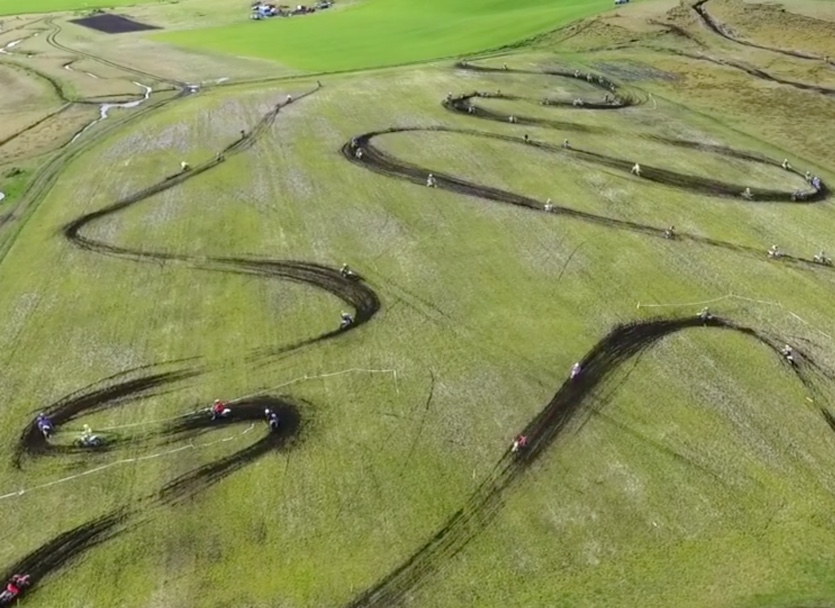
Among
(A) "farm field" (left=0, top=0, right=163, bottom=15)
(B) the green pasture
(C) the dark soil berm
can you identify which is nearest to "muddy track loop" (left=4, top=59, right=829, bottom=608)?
(B) the green pasture

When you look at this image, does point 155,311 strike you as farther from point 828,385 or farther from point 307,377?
point 828,385

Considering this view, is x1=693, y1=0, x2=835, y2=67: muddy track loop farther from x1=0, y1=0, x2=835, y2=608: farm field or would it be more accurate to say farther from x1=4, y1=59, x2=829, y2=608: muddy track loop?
x1=4, y1=59, x2=829, y2=608: muddy track loop

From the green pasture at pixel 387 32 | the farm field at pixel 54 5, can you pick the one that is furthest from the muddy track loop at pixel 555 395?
the farm field at pixel 54 5

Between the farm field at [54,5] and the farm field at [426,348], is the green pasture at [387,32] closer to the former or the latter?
the farm field at [426,348]

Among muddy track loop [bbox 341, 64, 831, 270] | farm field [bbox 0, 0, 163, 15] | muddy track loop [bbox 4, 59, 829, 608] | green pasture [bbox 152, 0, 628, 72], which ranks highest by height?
farm field [bbox 0, 0, 163, 15]

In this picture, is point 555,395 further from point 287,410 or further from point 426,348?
point 287,410

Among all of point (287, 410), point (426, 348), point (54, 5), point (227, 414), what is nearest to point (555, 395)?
point (426, 348)

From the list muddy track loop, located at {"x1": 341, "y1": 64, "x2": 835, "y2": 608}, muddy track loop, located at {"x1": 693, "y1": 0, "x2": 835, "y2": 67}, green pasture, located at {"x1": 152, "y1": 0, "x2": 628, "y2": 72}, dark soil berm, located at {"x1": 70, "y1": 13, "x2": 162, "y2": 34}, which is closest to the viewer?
muddy track loop, located at {"x1": 341, "y1": 64, "x2": 835, "y2": 608}
